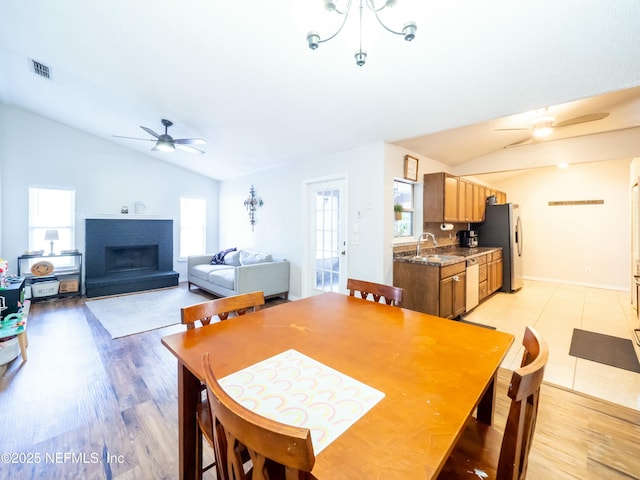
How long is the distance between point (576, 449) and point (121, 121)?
6.33 meters

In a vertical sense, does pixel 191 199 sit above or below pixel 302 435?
above

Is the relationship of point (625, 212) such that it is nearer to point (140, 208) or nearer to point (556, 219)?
point (556, 219)

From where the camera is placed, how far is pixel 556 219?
240 inches

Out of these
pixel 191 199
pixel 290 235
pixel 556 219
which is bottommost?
pixel 290 235

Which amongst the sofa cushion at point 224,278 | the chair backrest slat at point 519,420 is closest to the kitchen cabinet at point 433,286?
the chair backrest slat at point 519,420

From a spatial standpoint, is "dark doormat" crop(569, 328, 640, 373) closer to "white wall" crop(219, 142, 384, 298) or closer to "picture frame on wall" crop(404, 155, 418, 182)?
"white wall" crop(219, 142, 384, 298)

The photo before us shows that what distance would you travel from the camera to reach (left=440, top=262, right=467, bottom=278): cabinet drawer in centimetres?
325

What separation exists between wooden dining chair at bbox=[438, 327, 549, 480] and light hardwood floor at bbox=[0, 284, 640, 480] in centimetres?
83

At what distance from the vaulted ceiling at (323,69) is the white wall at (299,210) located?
13.3 inches

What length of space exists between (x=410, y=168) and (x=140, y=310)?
15.2 feet

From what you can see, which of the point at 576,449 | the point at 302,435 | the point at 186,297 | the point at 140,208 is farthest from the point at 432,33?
the point at 140,208

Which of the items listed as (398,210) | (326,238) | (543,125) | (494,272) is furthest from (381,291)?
(494,272)

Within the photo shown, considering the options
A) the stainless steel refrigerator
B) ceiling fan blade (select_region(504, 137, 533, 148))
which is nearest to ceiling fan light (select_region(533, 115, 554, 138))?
ceiling fan blade (select_region(504, 137, 533, 148))

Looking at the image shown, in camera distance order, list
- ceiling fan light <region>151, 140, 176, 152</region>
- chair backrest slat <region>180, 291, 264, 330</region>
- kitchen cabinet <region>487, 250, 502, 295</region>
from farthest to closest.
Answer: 1. kitchen cabinet <region>487, 250, 502, 295</region>
2. ceiling fan light <region>151, 140, 176, 152</region>
3. chair backrest slat <region>180, 291, 264, 330</region>
